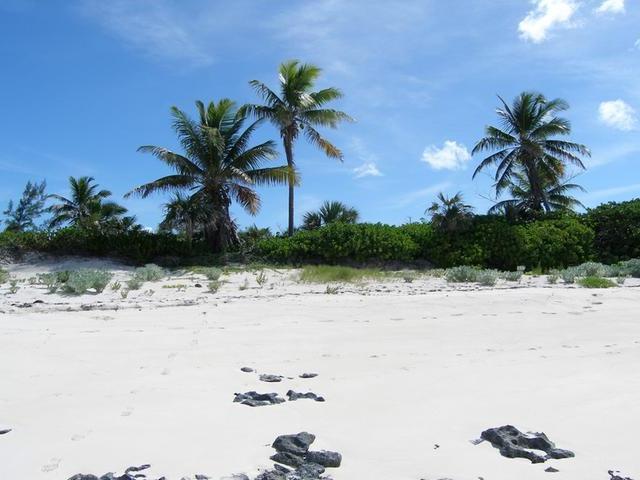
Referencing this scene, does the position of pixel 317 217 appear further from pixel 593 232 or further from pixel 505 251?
pixel 593 232

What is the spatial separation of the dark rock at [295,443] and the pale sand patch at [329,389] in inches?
2.4

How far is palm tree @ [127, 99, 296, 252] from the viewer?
20.9 m

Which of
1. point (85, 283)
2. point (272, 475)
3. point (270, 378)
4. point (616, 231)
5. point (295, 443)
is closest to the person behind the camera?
point (272, 475)

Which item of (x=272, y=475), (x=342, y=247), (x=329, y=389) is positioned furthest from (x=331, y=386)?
(x=342, y=247)

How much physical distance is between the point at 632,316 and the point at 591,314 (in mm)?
462

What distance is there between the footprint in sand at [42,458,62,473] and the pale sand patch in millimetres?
13

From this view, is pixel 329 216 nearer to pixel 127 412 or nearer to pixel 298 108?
pixel 298 108

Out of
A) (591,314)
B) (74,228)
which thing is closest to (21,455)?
(591,314)

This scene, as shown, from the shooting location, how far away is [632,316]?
7.11m

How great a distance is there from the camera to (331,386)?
4.20m

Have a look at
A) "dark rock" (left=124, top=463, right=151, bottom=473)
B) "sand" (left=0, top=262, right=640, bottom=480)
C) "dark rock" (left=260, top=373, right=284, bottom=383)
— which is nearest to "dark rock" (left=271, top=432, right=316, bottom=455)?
"sand" (left=0, top=262, right=640, bottom=480)

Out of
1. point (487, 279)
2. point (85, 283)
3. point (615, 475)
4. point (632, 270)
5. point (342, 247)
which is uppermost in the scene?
point (342, 247)

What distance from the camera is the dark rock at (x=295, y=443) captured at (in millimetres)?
2793

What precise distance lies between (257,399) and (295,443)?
3.01 feet
